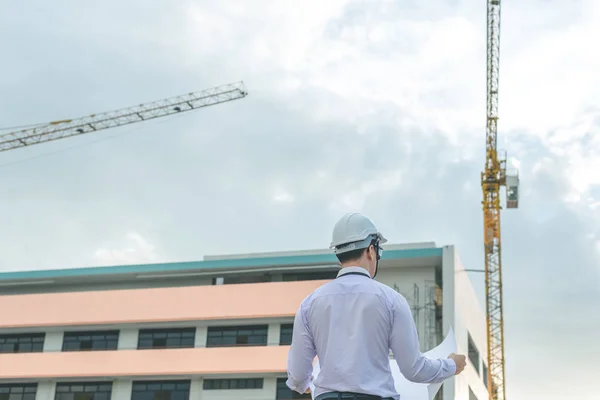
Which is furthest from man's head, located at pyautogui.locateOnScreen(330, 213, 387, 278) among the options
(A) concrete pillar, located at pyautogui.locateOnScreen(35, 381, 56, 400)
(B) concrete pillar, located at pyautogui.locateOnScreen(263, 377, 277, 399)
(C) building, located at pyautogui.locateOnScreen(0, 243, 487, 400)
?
(A) concrete pillar, located at pyautogui.locateOnScreen(35, 381, 56, 400)

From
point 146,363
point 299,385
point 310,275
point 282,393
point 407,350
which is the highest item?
point 310,275

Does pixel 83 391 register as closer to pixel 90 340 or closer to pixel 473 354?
pixel 90 340

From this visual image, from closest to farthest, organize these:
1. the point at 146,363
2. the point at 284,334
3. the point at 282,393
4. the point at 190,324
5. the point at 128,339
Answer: the point at 282,393 → the point at 284,334 → the point at 146,363 → the point at 190,324 → the point at 128,339

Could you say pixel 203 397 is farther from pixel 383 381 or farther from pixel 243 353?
pixel 383 381

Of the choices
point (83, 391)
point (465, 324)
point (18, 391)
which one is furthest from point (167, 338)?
point (465, 324)

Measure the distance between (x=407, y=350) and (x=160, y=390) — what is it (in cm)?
4257

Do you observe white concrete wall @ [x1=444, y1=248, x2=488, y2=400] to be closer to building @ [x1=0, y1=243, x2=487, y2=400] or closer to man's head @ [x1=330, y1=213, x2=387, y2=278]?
building @ [x1=0, y1=243, x2=487, y2=400]

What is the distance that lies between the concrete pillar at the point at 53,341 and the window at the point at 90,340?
28cm

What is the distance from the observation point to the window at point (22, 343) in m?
48.3

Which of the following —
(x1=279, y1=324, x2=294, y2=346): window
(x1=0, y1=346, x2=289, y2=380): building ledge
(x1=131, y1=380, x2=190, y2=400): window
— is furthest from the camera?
(x1=131, y1=380, x2=190, y2=400): window

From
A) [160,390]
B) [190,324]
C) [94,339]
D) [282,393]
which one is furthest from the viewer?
[94,339]

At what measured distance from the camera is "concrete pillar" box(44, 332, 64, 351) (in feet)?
156

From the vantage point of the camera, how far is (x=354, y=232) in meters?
4.27

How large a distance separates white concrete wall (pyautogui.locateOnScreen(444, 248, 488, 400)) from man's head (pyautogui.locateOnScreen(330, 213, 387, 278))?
124 feet
